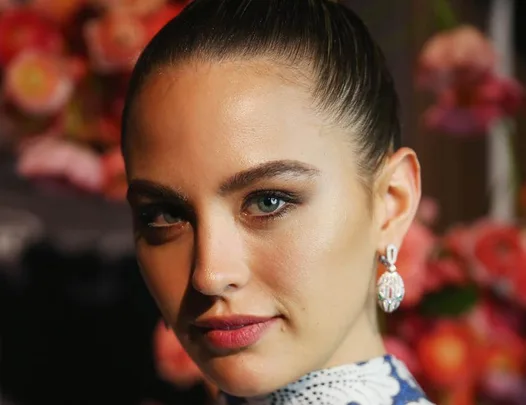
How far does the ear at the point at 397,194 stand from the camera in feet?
2.31

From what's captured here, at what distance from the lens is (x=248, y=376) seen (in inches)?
25.3

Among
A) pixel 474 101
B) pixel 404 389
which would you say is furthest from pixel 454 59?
pixel 404 389

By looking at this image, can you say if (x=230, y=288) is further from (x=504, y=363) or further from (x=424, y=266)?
(x=504, y=363)

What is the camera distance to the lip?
634 millimetres

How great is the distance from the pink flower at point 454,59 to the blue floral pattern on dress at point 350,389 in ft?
1.44

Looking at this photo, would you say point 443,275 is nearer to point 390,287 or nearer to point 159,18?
point 390,287

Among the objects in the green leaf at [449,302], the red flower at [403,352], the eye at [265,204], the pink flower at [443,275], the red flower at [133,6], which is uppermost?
the red flower at [133,6]

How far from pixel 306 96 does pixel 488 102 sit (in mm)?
464

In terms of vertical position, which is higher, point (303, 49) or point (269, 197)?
point (303, 49)

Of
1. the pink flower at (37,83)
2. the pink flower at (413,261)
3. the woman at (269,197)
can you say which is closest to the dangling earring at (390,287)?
the woman at (269,197)

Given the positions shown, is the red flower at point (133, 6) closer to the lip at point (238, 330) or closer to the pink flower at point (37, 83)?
the pink flower at point (37, 83)

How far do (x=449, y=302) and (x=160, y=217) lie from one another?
1.53 feet

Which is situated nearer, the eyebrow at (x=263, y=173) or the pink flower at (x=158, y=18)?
the eyebrow at (x=263, y=173)

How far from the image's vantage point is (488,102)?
3.41ft
